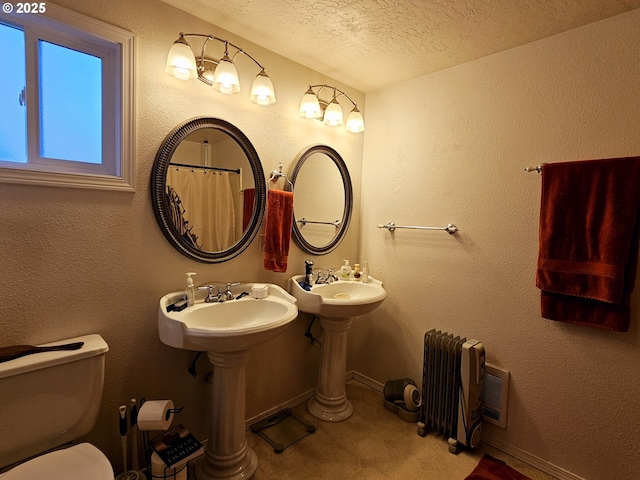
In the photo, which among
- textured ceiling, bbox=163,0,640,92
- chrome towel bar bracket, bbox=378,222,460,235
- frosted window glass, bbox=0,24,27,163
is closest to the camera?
frosted window glass, bbox=0,24,27,163

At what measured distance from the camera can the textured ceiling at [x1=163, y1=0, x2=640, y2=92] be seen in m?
1.50

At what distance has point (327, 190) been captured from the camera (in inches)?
94.5

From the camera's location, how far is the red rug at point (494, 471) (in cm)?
169

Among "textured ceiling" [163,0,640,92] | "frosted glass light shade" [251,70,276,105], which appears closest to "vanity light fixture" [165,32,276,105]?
"frosted glass light shade" [251,70,276,105]

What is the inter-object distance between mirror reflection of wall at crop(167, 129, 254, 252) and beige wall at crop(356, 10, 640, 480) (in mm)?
1103

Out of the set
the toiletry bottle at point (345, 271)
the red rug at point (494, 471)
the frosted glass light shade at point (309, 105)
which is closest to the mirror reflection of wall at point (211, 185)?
the frosted glass light shade at point (309, 105)

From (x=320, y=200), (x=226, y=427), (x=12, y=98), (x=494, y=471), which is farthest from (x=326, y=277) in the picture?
(x=12, y=98)

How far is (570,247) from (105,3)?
2.36 metres

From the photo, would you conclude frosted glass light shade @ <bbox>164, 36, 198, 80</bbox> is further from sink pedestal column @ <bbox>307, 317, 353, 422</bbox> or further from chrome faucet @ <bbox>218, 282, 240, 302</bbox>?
sink pedestal column @ <bbox>307, 317, 353, 422</bbox>

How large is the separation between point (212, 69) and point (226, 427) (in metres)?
1.80

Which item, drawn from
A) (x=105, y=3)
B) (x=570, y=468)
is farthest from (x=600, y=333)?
(x=105, y=3)

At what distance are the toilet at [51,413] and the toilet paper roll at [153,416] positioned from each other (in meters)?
0.17

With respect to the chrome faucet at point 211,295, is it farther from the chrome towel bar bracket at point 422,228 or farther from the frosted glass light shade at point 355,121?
the frosted glass light shade at point 355,121

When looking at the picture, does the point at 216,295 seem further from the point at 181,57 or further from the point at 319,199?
the point at 181,57
